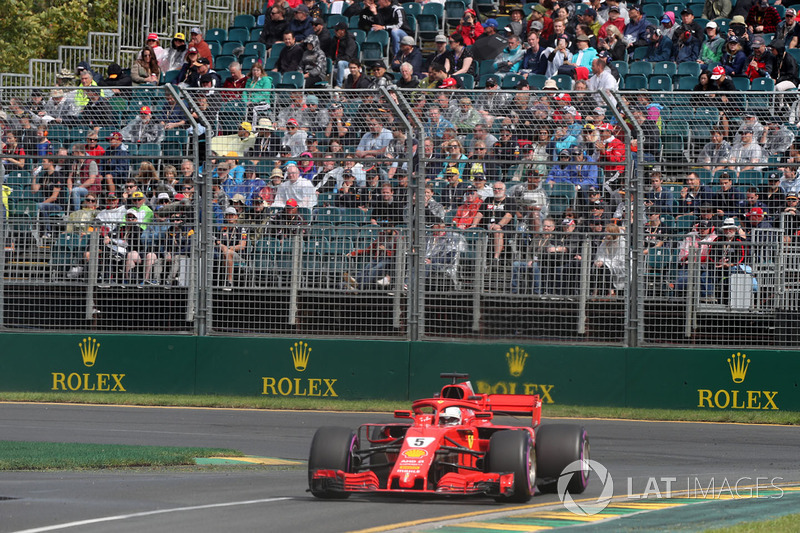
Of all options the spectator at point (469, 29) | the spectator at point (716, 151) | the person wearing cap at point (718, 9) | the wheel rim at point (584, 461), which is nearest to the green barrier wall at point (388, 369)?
the spectator at point (716, 151)

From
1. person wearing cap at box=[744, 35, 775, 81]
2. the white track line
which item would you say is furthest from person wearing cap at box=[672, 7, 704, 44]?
the white track line

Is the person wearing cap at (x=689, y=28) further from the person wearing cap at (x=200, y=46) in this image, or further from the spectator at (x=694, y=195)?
the person wearing cap at (x=200, y=46)

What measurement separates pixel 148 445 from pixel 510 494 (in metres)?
4.90

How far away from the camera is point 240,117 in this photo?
1656 centimetres

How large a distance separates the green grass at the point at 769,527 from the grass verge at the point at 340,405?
6903 millimetres

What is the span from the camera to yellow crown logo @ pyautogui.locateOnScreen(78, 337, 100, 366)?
16969 millimetres

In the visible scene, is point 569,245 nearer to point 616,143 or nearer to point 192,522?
point 616,143

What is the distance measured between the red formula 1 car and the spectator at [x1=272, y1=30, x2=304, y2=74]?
1327cm

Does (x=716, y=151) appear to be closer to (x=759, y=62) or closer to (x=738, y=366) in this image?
(x=738, y=366)

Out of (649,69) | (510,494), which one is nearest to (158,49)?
(649,69)

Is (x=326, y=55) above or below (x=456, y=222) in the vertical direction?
above

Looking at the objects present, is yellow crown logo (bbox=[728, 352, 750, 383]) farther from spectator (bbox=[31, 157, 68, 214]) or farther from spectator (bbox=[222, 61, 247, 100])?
spectator (bbox=[222, 61, 247, 100])

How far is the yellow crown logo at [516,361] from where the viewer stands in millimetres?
15906

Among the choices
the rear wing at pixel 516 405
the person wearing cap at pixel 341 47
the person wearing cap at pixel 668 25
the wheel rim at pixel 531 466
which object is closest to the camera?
the wheel rim at pixel 531 466
